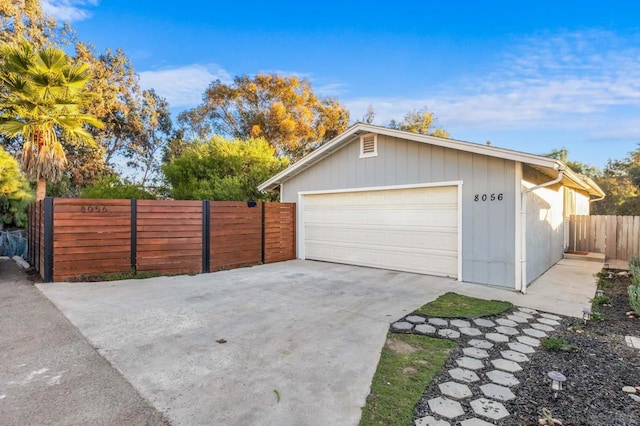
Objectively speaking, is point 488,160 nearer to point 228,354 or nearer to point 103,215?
point 228,354

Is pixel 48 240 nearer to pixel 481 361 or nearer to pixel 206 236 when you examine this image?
pixel 206 236

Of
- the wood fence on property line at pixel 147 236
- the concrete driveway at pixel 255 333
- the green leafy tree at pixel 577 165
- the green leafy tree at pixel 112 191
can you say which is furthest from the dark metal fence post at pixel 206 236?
the green leafy tree at pixel 577 165

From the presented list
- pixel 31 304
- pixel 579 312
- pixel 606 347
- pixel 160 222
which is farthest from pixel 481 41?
pixel 31 304

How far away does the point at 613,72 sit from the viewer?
943 centimetres

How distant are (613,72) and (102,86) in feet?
71.0

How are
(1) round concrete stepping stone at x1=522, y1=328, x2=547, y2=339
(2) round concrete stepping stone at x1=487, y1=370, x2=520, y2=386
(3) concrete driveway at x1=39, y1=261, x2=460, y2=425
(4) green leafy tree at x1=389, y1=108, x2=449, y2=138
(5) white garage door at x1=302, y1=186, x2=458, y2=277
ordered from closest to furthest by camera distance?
1. (3) concrete driveway at x1=39, y1=261, x2=460, y2=425
2. (2) round concrete stepping stone at x1=487, y1=370, x2=520, y2=386
3. (1) round concrete stepping stone at x1=522, y1=328, x2=547, y2=339
4. (5) white garage door at x1=302, y1=186, x2=458, y2=277
5. (4) green leafy tree at x1=389, y1=108, x2=449, y2=138

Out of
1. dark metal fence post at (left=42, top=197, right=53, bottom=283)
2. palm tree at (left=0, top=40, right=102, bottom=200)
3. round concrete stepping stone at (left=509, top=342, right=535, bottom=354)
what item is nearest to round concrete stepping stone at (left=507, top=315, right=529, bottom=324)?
round concrete stepping stone at (left=509, top=342, right=535, bottom=354)

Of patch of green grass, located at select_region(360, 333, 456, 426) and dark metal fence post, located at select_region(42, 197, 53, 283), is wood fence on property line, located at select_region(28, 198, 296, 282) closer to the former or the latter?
dark metal fence post, located at select_region(42, 197, 53, 283)

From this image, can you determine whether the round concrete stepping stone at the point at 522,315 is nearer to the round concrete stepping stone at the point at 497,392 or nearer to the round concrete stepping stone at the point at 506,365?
the round concrete stepping stone at the point at 506,365

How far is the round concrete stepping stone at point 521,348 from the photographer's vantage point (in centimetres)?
332

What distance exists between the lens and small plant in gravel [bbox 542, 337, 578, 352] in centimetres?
332

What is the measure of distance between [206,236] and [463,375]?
20.7 feet

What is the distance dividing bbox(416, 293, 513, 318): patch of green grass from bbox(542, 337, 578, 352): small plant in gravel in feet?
3.08

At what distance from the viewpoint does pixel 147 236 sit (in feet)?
22.9
